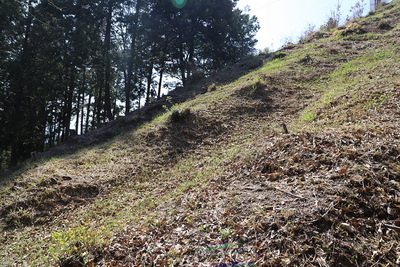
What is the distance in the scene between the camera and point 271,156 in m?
4.38

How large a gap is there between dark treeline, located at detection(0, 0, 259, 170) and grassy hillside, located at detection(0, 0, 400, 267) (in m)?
6.57

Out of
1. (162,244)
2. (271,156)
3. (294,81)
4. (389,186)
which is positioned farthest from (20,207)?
(294,81)

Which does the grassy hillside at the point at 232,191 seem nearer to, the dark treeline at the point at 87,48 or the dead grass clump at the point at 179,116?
the dead grass clump at the point at 179,116

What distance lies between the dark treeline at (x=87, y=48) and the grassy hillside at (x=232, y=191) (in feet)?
21.6

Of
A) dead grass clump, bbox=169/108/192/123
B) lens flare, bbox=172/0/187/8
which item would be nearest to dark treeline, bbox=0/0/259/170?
lens flare, bbox=172/0/187/8

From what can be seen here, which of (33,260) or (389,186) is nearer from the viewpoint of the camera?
(389,186)

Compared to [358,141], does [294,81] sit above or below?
above

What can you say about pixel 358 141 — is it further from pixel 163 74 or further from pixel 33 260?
pixel 163 74

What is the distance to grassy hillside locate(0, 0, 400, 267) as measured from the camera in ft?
8.09

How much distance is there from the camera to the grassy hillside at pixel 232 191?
97.0 inches

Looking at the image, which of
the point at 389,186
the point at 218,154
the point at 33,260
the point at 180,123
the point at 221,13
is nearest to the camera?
the point at 389,186

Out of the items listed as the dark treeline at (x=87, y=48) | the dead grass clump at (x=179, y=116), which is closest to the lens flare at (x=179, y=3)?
the dark treeline at (x=87, y=48)

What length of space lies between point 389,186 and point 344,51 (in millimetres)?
12032

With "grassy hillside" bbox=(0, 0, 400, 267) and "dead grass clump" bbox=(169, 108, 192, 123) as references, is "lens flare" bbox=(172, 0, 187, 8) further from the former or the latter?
"dead grass clump" bbox=(169, 108, 192, 123)
